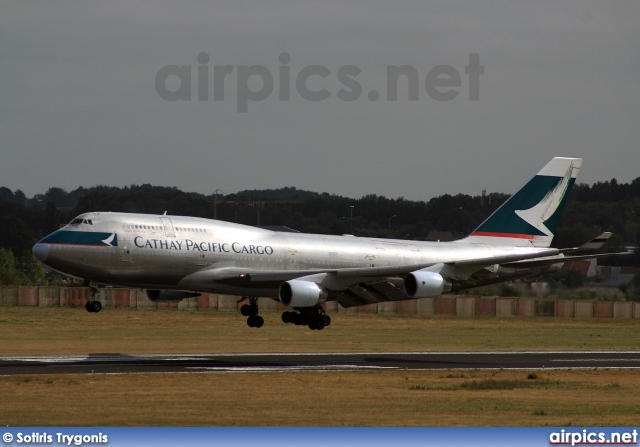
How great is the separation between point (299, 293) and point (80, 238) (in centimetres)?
1054

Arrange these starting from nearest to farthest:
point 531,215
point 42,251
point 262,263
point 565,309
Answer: point 42,251 < point 262,263 < point 531,215 < point 565,309

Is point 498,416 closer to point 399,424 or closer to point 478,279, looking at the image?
point 399,424

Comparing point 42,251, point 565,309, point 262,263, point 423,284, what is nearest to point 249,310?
point 262,263

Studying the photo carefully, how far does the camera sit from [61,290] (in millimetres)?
94375

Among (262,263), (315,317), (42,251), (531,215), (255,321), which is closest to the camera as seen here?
(42,251)

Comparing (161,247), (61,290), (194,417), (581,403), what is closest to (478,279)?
(161,247)

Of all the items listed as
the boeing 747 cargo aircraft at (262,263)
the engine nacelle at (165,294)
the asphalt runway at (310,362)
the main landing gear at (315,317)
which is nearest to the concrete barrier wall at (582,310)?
the asphalt runway at (310,362)

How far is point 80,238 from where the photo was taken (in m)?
50.0

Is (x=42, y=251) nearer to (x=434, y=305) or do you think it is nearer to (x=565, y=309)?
(x=434, y=305)

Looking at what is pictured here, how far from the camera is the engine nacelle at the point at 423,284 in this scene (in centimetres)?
5197

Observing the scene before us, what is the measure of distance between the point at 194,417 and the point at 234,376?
1190 cm

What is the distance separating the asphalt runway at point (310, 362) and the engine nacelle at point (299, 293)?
111 inches

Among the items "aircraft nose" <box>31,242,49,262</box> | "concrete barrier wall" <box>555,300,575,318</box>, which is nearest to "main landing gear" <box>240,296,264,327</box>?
"aircraft nose" <box>31,242,49,262</box>

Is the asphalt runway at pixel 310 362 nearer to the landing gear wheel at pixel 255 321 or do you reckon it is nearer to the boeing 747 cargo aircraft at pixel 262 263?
the landing gear wheel at pixel 255 321
